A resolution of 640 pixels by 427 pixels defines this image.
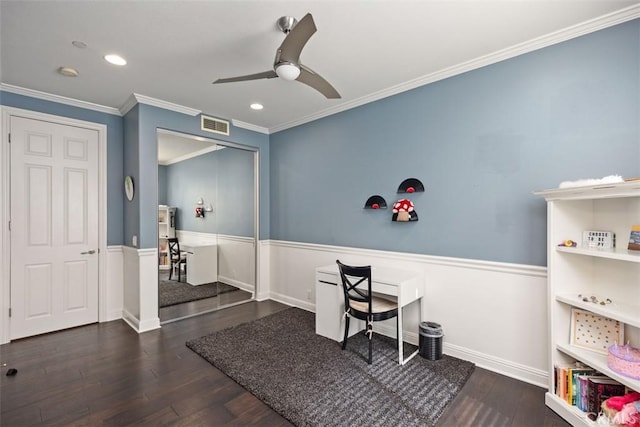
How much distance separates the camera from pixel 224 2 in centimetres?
192

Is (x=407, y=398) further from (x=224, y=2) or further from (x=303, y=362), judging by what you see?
(x=224, y=2)

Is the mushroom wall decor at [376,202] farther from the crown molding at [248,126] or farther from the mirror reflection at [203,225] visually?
the crown molding at [248,126]

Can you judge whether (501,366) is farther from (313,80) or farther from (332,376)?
(313,80)

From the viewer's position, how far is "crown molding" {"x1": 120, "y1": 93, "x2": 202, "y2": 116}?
344cm

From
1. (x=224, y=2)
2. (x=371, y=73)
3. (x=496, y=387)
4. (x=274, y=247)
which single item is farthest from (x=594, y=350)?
(x=274, y=247)

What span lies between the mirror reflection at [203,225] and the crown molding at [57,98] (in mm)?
819

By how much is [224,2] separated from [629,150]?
287 centimetres

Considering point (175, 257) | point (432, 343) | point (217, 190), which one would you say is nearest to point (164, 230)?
point (175, 257)

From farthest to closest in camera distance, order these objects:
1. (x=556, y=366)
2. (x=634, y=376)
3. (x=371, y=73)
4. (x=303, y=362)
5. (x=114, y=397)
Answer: (x=371, y=73)
(x=303, y=362)
(x=114, y=397)
(x=556, y=366)
(x=634, y=376)

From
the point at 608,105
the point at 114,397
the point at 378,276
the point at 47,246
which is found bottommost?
the point at 114,397

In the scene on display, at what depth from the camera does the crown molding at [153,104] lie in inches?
135

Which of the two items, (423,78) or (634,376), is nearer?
(634,376)

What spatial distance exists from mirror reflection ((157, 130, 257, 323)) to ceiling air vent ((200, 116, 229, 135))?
16cm

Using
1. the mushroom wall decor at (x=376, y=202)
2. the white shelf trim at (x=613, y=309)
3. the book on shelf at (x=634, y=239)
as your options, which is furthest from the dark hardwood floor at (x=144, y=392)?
the mushroom wall decor at (x=376, y=202)
